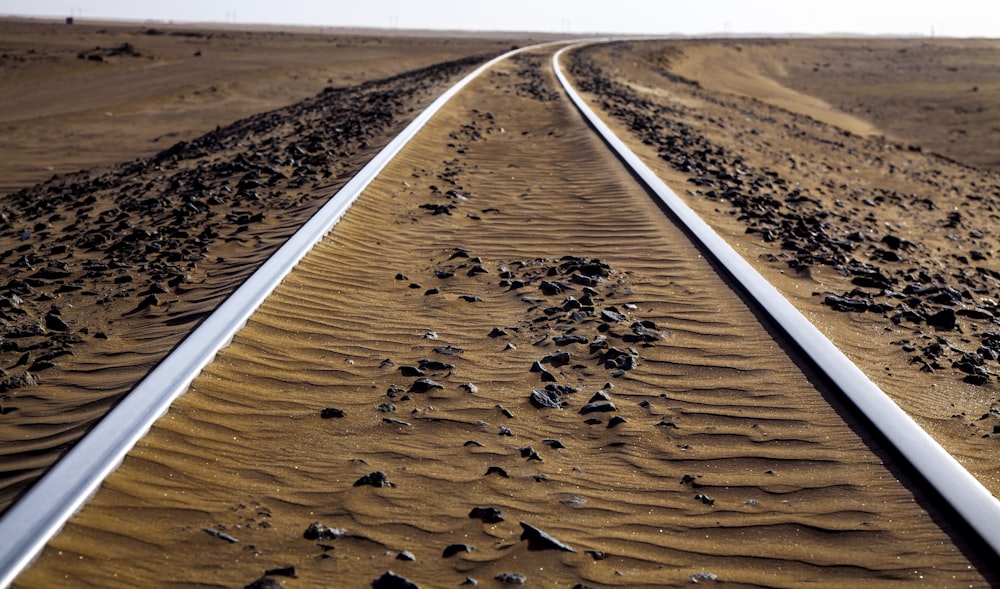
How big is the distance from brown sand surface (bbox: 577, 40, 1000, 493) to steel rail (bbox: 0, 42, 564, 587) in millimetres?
3491

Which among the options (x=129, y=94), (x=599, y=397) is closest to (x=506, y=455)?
(x=599, y=397)

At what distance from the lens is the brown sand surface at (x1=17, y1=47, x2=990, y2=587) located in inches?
135

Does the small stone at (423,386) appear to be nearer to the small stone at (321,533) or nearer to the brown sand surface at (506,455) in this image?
the brown sand surface at (506,455)

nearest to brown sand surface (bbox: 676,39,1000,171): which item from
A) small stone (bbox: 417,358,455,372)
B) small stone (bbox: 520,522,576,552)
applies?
small stone (bbox: 417,358,455,372)

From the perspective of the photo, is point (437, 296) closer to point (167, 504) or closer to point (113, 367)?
point (113, 367)

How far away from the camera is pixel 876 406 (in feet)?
14.9

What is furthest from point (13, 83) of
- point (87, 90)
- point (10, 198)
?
point (10, 198)

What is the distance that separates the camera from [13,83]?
32375mm

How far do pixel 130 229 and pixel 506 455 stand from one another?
5.56 m

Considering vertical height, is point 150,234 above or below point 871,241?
above

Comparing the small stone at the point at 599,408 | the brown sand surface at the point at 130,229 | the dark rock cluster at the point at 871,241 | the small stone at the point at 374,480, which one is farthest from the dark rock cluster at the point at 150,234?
the dark rock cluster at the point at 871,241

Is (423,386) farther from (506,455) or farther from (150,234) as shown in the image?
(150,234)

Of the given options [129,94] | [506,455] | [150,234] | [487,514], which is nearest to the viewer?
[487,514]

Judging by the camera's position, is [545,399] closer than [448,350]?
Yes
